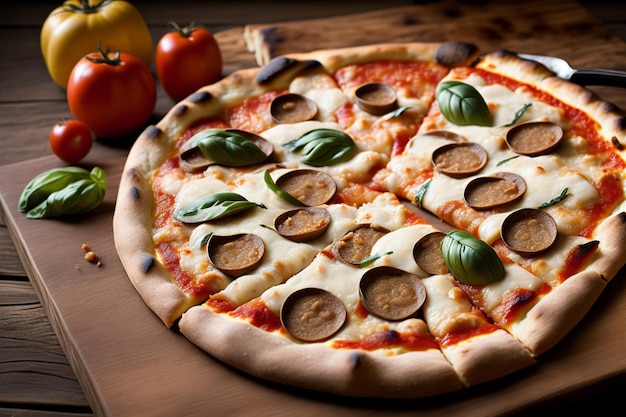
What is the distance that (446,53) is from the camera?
494cm

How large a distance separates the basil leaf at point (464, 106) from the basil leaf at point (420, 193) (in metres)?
0.46

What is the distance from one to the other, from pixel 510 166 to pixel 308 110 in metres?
1.17

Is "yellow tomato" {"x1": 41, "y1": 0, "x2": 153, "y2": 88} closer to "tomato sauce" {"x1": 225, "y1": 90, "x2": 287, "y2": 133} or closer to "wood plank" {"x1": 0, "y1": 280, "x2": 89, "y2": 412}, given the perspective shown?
"tomato sauce" {"x1": 225, "y1": 90, "x2": 287, "y2": 133}

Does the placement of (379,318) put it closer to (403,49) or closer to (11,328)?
(11,328)

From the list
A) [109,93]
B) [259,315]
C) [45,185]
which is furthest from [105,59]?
[259,315]

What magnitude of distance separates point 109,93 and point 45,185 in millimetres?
749

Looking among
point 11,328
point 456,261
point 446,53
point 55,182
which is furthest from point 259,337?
point 446,53

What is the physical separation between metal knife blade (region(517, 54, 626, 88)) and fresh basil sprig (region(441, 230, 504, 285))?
4.81 feet

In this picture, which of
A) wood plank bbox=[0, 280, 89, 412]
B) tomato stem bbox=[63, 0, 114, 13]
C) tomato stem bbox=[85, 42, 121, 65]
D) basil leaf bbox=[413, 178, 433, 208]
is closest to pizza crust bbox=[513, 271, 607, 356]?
basil leaf bbox=[413, 178, 433, 208]

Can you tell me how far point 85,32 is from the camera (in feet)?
17.3

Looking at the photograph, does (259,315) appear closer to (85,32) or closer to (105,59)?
(105,59)

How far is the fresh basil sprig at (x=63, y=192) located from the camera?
4137mm

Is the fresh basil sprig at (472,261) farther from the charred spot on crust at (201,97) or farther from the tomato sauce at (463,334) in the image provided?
the charred spot on crust at (201,97)

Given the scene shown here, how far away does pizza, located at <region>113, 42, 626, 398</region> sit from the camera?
328 centimetres
